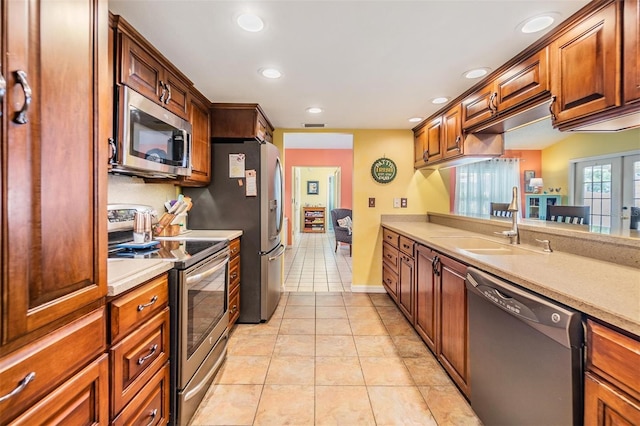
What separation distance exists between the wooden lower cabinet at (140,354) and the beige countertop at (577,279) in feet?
5.22

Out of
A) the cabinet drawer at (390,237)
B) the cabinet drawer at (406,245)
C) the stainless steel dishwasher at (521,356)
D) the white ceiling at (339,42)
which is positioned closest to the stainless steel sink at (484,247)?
the cabinet drawer at (406,245)

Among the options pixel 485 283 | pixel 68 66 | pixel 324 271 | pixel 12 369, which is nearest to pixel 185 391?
pixel 12 369

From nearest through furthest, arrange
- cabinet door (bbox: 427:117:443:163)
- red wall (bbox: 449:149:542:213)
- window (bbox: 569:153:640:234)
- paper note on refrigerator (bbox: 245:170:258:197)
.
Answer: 1. paper note on refrigerator (bbox: 245:170:258:197)
2. cabinet door (bbox: 427:117:443:163)
3. window (bbox: 569:153:640:234)
4. red wall (bbox: 449:149:542:213)

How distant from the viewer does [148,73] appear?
177cm

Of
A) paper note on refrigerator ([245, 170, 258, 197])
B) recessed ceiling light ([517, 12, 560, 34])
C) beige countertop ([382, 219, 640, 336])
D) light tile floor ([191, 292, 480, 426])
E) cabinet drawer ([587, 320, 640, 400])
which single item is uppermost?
recessed ceiling light ([517, 12, 560, 34])

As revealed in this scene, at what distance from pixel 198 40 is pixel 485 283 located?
2.04 m

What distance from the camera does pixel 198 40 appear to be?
5.49 ft

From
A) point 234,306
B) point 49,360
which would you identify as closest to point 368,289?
point 234,306

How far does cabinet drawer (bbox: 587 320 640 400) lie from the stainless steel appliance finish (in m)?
1.65

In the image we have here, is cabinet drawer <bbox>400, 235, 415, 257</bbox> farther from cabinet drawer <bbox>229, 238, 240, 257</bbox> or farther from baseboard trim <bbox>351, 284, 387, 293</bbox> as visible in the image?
cabinet drawer <bbox>229, 238, 240, 257</bbox>

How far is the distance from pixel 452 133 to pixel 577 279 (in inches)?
74.0

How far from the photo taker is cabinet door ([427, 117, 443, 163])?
3.00 m

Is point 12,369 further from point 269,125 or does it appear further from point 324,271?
point 324,271

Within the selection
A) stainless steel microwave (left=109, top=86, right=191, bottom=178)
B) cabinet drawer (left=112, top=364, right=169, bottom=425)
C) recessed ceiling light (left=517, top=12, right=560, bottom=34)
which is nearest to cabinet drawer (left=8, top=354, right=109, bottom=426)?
cabinet drawer (left=112, top=364, right=169, bottom=425)
